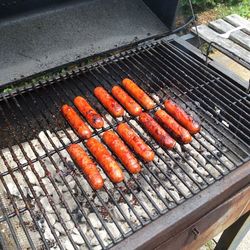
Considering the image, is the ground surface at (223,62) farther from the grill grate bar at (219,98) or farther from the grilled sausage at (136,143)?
the grilled sausage at (136,143)

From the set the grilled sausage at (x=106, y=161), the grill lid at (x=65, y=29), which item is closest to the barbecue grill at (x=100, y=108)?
the grill lid at (x=65, y=29)

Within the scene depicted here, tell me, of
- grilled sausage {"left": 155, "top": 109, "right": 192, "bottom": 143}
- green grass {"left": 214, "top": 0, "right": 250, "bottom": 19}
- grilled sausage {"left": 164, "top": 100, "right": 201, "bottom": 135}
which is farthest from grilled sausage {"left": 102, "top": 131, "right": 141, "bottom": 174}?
green grass {"left": 214, "top": 0, "right": 250, "bottom": 19}

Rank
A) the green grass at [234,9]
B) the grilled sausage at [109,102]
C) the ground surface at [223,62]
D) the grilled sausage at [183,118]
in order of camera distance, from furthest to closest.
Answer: the green grass at [234,9] → the ground surface at [223,62] → the grilled sausage at [109,102] → the grilled sausage at [183,118]

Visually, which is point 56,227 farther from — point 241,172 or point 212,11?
point 212,11

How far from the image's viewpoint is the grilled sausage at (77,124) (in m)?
2.77

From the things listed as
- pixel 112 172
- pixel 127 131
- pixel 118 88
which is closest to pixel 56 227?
pixel 112 172

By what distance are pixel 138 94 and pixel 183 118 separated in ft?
1.54

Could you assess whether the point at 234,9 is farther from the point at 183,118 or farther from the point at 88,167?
the point at 88,167

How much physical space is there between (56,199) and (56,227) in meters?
0.24

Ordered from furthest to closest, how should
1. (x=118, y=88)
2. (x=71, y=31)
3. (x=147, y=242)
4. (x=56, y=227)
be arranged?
(x=71, y=31) → (x=118, y=88) → (x=56, y=227) → (x=147, y=242)

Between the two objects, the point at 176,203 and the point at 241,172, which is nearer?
the point at 176,203

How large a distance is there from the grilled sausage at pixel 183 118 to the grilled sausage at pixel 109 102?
1.37ft

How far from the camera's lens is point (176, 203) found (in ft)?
7.25

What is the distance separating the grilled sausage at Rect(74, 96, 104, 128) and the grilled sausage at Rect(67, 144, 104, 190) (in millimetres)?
285
